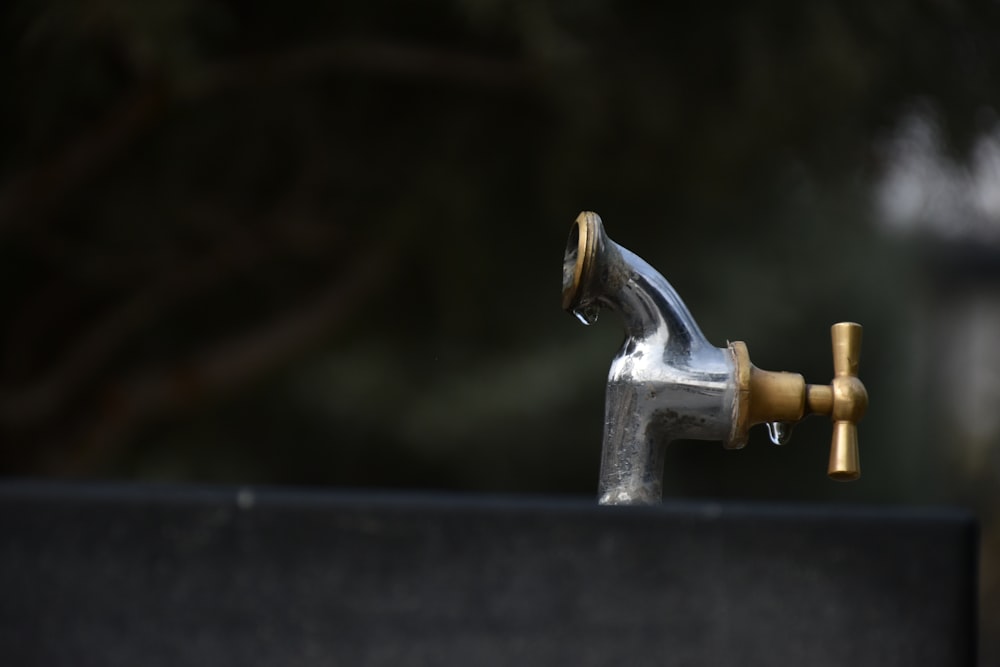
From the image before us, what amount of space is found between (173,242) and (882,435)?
3127mm

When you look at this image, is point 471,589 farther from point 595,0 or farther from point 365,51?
point 365,51

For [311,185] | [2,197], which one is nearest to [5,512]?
[2,197]

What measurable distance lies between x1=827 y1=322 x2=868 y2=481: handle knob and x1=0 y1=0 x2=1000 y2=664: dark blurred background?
1.25 meters

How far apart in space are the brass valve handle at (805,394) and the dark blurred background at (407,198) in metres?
1.25

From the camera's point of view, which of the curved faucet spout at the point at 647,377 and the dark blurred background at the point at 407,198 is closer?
the curved faucet spout at the point at 647,377

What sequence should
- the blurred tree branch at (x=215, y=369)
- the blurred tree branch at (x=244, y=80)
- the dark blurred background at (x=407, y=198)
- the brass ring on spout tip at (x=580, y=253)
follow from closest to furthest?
the brass ring on spout tip at (x=580, y=253) < the dark blurred background at (x=407, y=198) < the blurred tree branch at (x=244, y=80) < the blurred tree branch at (x=215, y=369)

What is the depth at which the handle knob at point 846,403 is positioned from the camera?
73 cm

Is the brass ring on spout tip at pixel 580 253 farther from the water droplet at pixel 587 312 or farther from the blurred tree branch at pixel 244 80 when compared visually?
the blurred tree branch at pixel 244 80

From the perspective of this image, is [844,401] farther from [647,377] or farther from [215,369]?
[215,369]

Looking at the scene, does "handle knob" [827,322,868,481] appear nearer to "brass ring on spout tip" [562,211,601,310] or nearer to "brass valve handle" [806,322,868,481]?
"brass valve handle" [806,322,868,481]

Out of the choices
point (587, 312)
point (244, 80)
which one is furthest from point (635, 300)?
point (244, 80)

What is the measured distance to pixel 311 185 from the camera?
108 inches

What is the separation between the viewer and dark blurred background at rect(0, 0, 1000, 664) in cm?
213

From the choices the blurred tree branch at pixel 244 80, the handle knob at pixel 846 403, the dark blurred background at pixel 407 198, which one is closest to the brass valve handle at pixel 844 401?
the handle knob at pixel 846 403
